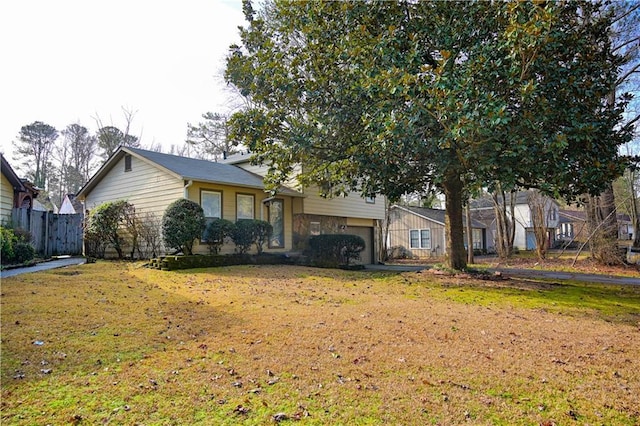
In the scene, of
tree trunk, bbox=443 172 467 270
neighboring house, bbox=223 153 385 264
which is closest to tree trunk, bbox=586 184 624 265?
tree trunk, bbox=443 172 467 270

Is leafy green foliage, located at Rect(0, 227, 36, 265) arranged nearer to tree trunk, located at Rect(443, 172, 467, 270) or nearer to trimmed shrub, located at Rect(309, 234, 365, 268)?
trimmed shrub, located at Rect(309, 234, 365, 268)

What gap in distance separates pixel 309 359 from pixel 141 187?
13301mm

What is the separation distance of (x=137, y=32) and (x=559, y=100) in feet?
31.1

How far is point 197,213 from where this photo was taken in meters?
13.1

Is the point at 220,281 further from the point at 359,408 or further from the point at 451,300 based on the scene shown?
the point at 359,408

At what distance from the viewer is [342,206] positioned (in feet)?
65.2

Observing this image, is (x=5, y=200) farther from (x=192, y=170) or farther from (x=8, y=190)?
(x=192, y=170)

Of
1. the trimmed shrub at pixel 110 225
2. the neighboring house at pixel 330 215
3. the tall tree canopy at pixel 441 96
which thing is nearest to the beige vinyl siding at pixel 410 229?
the neighboring house at pixel 330 215

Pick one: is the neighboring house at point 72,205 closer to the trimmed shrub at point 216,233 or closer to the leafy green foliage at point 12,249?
the leafy green foliage at point 12,249

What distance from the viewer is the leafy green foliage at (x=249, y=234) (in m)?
14.4

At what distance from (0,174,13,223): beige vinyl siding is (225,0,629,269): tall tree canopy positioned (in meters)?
8.20

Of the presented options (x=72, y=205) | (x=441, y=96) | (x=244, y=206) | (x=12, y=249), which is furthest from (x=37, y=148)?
(x=441, y=96)

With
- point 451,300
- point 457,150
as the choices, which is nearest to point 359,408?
point 451,300

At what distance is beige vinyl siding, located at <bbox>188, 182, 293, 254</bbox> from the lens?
14273mm
